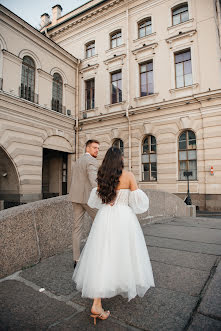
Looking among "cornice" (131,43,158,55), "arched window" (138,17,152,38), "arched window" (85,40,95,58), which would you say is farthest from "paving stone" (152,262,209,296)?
"arched window" (85,40,95,58)

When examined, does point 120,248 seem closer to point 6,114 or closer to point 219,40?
point 6,114

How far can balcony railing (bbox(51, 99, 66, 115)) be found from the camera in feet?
50.4

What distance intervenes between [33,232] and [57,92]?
1445 cm

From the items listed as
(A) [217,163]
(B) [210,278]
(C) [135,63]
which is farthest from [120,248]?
(C) [135,63]

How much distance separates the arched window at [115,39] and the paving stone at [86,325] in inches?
697

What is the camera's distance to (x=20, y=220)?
3.10 metres

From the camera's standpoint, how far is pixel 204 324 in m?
1.81

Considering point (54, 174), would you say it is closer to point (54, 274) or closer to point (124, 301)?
point (54, 274)

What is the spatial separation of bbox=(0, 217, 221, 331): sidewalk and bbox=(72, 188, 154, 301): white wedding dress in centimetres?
21

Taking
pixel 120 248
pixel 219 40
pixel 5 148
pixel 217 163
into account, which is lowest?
pixel 120 248

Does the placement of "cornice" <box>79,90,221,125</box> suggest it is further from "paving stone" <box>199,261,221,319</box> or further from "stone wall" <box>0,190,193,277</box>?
"paving stone" <box>199,261,221,319</box>

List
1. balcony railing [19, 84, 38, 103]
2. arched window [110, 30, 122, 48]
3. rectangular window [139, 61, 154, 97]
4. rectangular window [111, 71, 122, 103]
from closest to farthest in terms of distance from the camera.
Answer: balcony railing [19, 84, 38, 103] → rectangular window [139, 61, 154, 97] → rectangular window [111, 71, 122, 103] → arched window [110, 30, 122, 48]

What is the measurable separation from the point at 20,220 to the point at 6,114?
10.7 metres

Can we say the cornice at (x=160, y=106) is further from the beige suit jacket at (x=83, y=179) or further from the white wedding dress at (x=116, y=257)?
the white wedding dress at (x=116, y=257)
